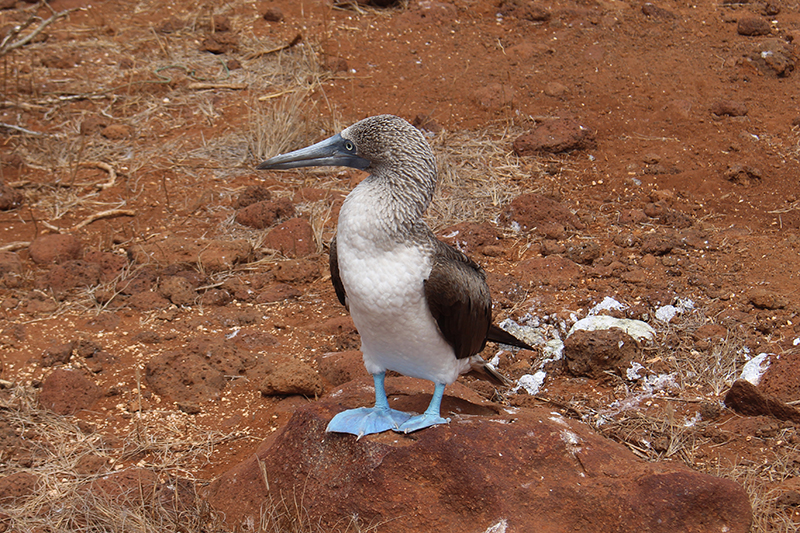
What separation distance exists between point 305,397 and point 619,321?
77.9 inches

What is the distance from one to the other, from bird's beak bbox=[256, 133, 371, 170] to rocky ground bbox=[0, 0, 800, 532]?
1068 millimetres

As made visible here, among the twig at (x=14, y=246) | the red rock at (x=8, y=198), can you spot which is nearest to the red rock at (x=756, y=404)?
the twig at (x=14, y=246)

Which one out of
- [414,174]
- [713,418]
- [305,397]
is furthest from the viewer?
[305,397]

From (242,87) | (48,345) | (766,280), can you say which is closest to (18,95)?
(242,87)

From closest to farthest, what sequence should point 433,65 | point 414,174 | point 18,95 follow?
point 414,174 < point 18,95 < point 433,65

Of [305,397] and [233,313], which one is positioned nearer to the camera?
[305,397]

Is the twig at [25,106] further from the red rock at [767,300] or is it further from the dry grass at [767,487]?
the dry grass at [767,487]

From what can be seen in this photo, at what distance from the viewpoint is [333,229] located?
5863 mm

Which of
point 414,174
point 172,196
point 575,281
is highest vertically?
point 414,174

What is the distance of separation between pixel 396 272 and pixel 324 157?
61cm

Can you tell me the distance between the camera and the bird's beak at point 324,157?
311cm

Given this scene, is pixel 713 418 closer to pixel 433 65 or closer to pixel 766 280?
pixel 766 280

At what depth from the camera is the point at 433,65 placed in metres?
8.23

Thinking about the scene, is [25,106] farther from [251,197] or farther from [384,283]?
[384,283]
